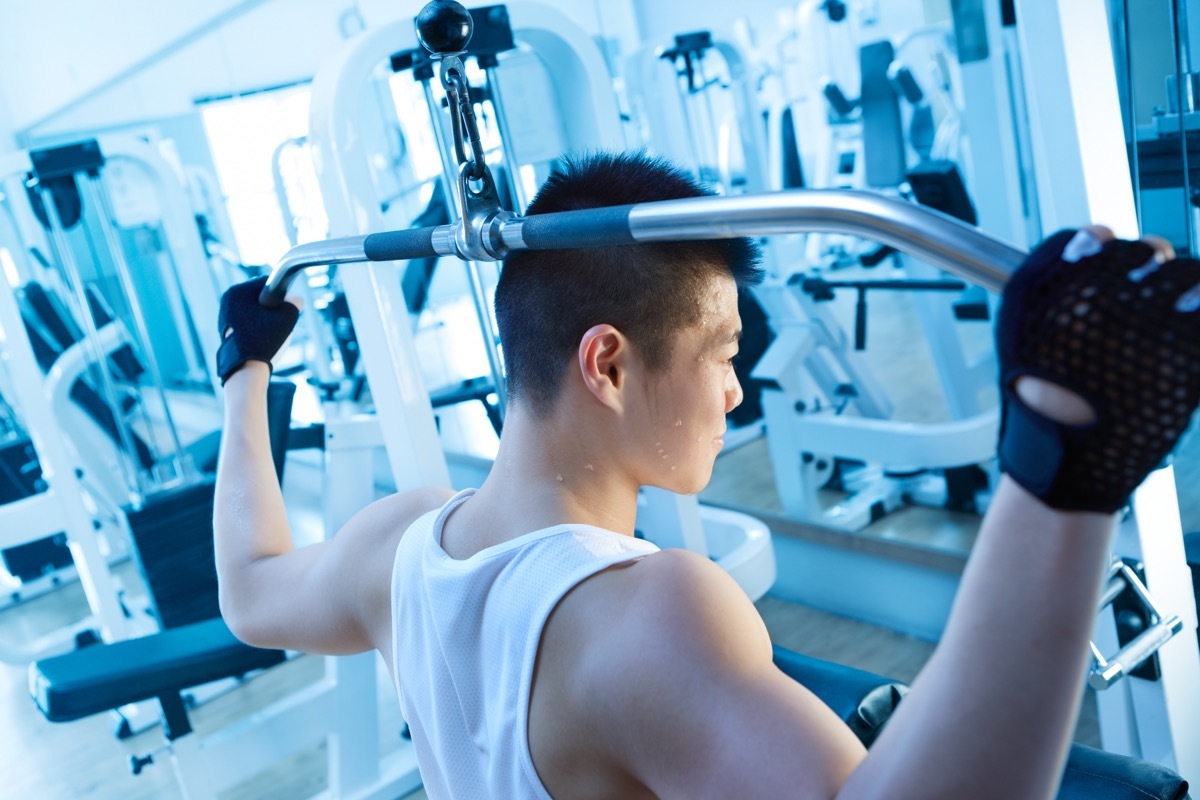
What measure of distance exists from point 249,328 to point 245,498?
23cm

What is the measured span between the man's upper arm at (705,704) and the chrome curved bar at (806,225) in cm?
24

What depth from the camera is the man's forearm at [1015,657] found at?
1.68 ft

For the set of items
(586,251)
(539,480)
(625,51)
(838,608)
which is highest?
(625,51)

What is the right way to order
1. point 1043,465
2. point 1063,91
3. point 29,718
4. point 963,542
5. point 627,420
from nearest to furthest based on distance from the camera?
point 1043,465 < point 627,420 < point 1063,91 < point 963,542 < point 29,718

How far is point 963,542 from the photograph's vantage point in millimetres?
3203

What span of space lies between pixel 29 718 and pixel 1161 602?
142 inches

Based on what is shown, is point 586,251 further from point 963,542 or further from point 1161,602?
point 963,542

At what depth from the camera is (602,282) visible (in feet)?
3.00

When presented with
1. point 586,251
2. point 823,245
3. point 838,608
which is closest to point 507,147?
point 586,251

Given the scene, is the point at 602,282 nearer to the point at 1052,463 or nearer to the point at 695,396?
the point at 695,396

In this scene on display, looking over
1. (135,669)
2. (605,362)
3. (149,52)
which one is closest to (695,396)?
(605,362)

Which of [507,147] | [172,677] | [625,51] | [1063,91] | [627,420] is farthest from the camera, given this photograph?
[625,51]

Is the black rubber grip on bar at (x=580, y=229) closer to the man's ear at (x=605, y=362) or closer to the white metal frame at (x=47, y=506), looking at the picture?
the man's ear at (x=605, y=362)

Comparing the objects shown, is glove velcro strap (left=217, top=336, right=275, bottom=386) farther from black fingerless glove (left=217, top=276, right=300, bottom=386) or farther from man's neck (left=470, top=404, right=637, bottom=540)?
man's neck (left=470, top=404, right=637, bottom=540)
